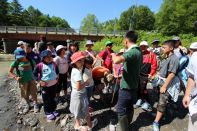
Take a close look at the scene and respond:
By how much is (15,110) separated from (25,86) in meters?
1.36

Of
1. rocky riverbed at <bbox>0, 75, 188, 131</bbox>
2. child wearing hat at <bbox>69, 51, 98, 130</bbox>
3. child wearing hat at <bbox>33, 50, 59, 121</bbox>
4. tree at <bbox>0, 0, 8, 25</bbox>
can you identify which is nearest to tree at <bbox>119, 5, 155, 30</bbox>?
tree at <bbox>0, 0, 8, 25</bbox>

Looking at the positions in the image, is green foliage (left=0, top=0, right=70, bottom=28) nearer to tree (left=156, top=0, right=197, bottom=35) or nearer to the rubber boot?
tree (left=156, top=0, right=197, bottom=35)

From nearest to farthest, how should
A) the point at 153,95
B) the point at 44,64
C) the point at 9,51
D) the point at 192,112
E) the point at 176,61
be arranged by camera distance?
1. the point at 192,112
2. the point at 176,61
3. the point at 44,64
4. the point at 153,95
5. the point at 9,51

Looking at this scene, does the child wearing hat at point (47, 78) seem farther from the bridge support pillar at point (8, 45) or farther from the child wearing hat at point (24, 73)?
the bridge support pillar at point (8, 45)

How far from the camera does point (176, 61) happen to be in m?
4.68

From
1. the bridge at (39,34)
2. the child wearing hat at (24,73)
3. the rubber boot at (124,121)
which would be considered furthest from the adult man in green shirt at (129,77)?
the bridge at (39,34)

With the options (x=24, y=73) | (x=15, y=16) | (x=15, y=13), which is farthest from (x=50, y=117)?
(x=15, y=13)

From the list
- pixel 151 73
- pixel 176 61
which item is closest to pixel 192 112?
pixel 176 61

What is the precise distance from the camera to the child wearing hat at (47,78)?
225 inches

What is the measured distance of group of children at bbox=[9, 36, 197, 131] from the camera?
Answer: 15.4 ft

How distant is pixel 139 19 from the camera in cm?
7156

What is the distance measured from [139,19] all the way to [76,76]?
228 feet

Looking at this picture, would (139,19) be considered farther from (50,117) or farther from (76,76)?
(76,76)

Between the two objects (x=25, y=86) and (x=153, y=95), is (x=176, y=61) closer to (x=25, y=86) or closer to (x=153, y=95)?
(x=153, y=95)
